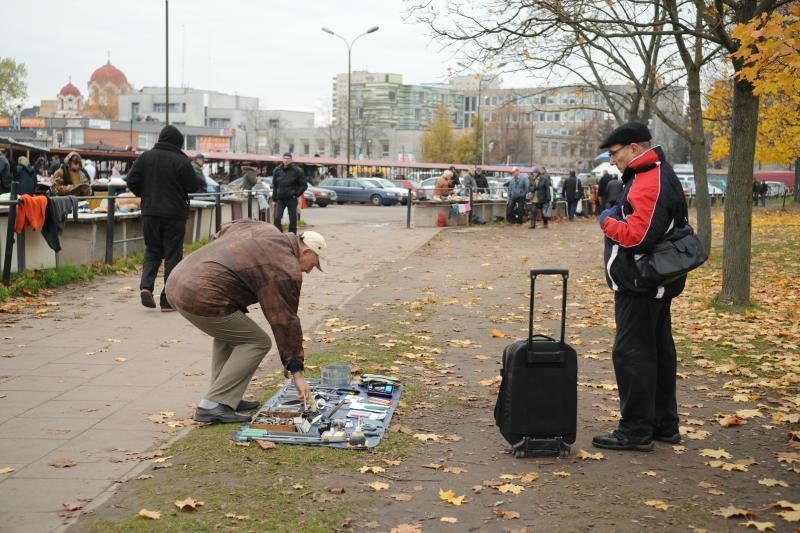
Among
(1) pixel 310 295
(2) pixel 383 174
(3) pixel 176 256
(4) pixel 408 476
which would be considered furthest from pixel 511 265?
(2) pixel 383 174

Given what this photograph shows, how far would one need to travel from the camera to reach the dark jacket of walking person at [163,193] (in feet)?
35.3

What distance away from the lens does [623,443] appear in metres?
6.02

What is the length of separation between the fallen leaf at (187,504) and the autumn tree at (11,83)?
4582 inches

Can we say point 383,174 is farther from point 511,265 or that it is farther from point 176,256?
point 176,256

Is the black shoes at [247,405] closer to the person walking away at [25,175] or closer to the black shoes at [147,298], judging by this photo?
the black shoes at [147,298]

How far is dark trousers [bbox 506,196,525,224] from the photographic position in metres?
31.1

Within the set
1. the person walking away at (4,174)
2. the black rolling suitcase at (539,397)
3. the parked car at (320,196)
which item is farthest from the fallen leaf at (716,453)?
the parked car at (320,196)

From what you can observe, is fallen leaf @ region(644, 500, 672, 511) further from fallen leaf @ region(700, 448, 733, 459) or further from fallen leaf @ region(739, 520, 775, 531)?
fallen leaf @ region(700, 448, 733, 459)

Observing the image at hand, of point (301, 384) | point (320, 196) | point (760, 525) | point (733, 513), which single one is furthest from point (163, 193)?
point (320, 196)

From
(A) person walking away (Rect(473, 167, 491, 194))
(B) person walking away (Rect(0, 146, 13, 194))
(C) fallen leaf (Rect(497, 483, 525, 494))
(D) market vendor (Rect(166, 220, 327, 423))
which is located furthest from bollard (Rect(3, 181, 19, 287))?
(A) person walking away (Rect(473, 167, 491, 194))

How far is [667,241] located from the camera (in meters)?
5.83

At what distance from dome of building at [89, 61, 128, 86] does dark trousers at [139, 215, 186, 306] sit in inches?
6299

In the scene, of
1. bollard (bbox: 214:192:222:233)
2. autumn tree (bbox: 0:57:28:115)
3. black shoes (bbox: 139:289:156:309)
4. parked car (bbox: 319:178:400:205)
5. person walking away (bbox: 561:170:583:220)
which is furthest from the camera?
autumn tree (bbox: 0:57:28:115)

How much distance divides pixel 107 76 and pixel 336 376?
164804 mm
